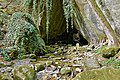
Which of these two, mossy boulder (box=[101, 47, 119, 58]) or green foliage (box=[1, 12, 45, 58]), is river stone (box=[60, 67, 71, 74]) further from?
green foliage (box=[1, 12, 45, 58])

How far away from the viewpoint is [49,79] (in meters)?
2.28

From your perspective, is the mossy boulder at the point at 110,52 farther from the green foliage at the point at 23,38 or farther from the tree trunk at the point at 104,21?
the green foliage at the point at 23,38

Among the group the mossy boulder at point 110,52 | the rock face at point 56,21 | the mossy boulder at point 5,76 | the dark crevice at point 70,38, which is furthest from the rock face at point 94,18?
the mossy boulder at point 5,76

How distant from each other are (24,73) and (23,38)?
108cm

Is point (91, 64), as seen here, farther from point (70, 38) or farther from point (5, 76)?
point (70, 38)

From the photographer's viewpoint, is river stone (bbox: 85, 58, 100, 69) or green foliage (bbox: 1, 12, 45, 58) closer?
river stone (bbox: 85, 58, 100, 69)

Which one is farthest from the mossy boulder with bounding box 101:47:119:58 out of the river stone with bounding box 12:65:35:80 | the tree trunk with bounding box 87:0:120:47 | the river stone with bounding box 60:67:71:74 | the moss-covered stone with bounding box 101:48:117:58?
the river stone with bounding box 12:65:35:80

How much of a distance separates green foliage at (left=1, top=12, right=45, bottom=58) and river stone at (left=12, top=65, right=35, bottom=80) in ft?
2.83

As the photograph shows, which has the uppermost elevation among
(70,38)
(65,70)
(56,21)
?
(56,21)

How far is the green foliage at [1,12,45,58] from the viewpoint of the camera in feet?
10.8

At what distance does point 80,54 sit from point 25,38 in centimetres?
80

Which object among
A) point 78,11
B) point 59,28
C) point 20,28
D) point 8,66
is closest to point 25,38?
point 20,28

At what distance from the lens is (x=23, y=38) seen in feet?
10.8

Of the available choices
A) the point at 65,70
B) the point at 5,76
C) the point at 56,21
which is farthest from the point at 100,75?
the point at 56,21
